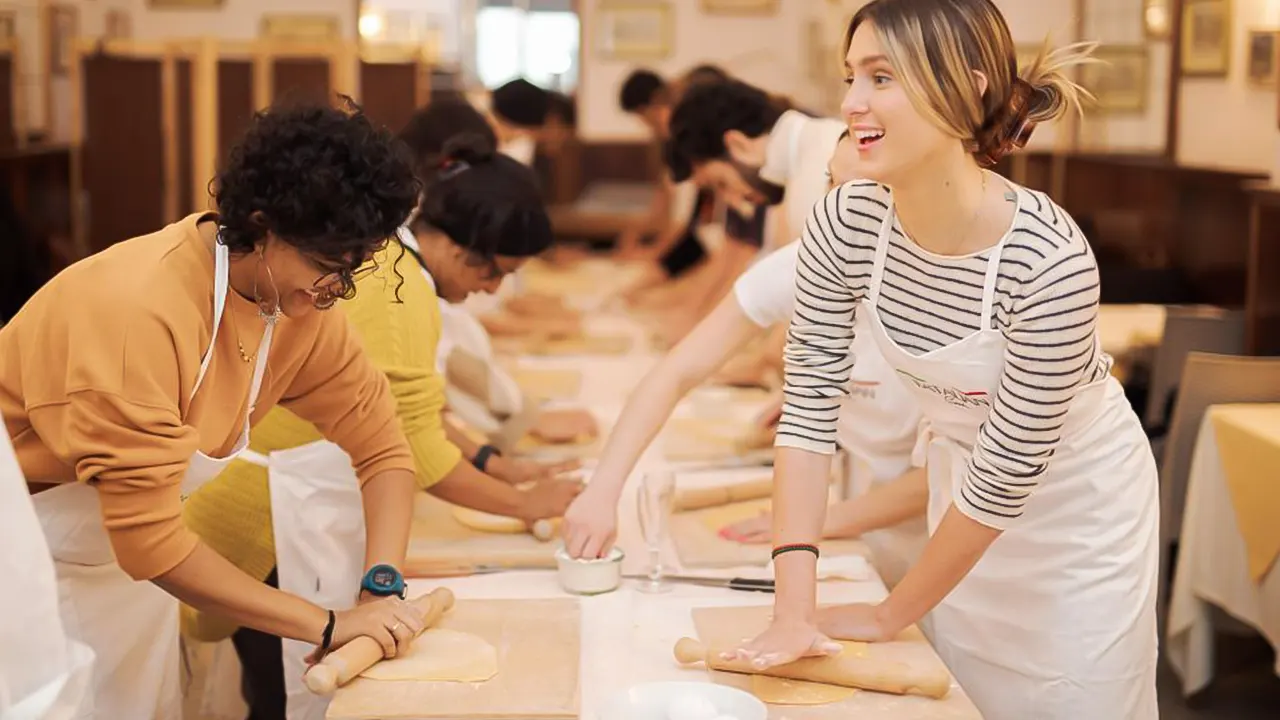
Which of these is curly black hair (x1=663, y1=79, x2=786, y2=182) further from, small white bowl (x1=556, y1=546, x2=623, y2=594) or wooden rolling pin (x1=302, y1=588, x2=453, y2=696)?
wooden rolling pin (x1=302, y1=588, x2=453, y2=696)

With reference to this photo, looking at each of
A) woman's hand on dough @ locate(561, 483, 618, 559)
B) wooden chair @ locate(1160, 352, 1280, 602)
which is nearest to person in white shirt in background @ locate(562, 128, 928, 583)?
woman's hand on dough @ locate(561, 483, 618, 559)

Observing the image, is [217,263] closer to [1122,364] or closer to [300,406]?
[300,406]

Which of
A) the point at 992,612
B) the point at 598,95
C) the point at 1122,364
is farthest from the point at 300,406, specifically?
the point at 598,95

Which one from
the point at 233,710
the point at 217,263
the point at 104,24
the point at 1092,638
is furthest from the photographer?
the point at 104,24

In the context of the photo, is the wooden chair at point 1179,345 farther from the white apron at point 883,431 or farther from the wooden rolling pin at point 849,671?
the wooden rolling pin at point 849,671

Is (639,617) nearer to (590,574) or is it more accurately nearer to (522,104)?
(590,574)

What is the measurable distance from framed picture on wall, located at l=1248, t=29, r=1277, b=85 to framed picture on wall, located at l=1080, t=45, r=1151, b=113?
702 mm

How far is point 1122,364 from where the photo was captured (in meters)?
3.59

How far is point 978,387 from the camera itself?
1529mm

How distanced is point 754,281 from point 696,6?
6857 mm

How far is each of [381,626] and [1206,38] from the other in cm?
371

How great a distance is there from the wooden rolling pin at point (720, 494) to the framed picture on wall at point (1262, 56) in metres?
2.40

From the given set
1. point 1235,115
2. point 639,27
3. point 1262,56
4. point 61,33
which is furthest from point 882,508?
point 61,33

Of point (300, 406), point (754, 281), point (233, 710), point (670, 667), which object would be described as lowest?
point (233, 710)
